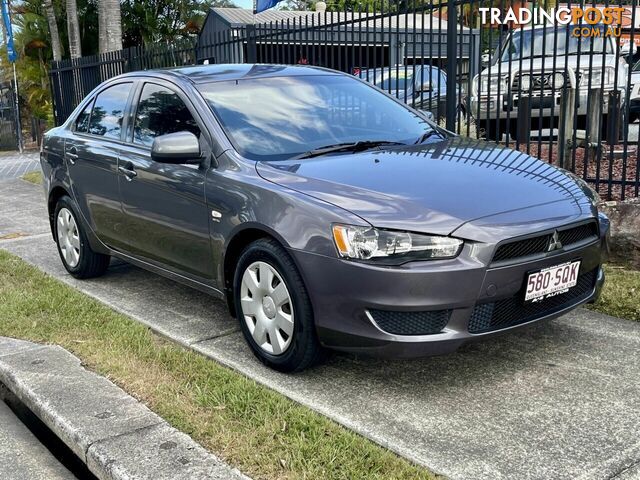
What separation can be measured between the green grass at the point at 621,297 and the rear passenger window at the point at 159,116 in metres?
2.84

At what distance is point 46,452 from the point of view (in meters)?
3.30

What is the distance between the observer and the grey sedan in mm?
3098

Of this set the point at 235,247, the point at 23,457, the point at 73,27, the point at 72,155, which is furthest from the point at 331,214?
the point at 73,27

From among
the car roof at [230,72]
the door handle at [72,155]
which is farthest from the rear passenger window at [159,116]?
the door handle at [72,155]

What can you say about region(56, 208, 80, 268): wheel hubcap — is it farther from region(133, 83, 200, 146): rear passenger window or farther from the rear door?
region(133, 83, 200, 146): rear passenger window

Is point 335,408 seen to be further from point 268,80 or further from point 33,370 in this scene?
point 268,80

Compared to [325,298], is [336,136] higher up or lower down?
higher up

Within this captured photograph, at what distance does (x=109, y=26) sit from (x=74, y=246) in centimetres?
955

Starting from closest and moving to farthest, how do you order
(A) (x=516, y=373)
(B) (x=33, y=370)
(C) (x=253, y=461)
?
(C) (x=253, y=461), (A) (x=516, y=373), (B) (x=33, y=370)

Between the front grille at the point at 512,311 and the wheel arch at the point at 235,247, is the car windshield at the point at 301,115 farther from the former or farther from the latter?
the front grille at the point at 512,311

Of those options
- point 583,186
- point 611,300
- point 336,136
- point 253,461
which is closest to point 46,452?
point 253,461

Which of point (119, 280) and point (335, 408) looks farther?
point (119, 280)

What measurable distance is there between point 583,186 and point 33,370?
3250 mm

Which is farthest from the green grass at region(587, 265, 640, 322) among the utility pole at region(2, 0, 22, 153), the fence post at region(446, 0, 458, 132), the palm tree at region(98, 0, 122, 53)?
the utility pole at region(2, 0, 22, 153)
